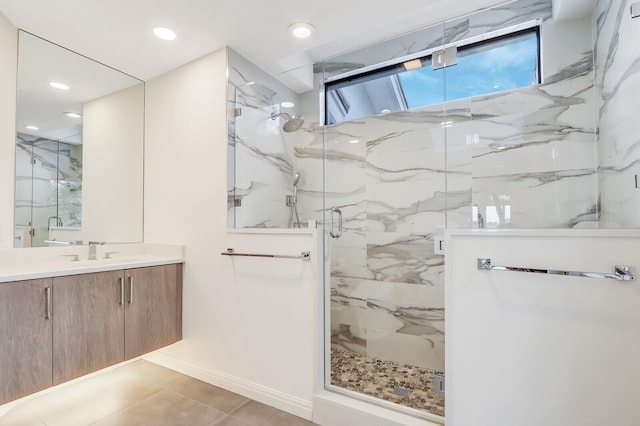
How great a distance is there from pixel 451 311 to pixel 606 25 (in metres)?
1.68

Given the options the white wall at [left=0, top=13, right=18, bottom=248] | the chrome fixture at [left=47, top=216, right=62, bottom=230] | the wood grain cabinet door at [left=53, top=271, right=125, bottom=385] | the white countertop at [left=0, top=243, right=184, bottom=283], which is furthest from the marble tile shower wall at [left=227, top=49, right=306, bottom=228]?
the white wall at [left=0, top=13, right=18, bottom=248]

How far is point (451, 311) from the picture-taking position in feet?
4.85

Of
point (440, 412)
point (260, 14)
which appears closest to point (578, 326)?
point (440, 412)

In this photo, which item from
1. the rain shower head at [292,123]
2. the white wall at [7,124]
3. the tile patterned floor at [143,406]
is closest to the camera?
the tile patterned floor at [143,406]

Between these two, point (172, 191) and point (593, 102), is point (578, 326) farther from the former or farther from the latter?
point (172, 191)

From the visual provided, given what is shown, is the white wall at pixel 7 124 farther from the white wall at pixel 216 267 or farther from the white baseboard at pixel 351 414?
the white baseboard at pixel 351 414

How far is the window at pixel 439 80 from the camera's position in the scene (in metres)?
1.98

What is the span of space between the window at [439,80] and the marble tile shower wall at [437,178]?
7cm

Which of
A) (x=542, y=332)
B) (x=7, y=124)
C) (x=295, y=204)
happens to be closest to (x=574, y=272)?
(x=542, y=332)

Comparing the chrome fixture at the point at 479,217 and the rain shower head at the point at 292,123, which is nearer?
the chrome fixture at the point at 479,217

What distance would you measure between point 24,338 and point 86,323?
29 centimetres

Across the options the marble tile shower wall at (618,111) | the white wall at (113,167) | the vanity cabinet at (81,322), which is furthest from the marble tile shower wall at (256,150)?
the marble tile shower wall at (618,111)

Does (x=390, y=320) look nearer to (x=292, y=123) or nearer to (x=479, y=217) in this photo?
(x=479, y=217)

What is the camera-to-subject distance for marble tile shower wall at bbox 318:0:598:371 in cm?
182
